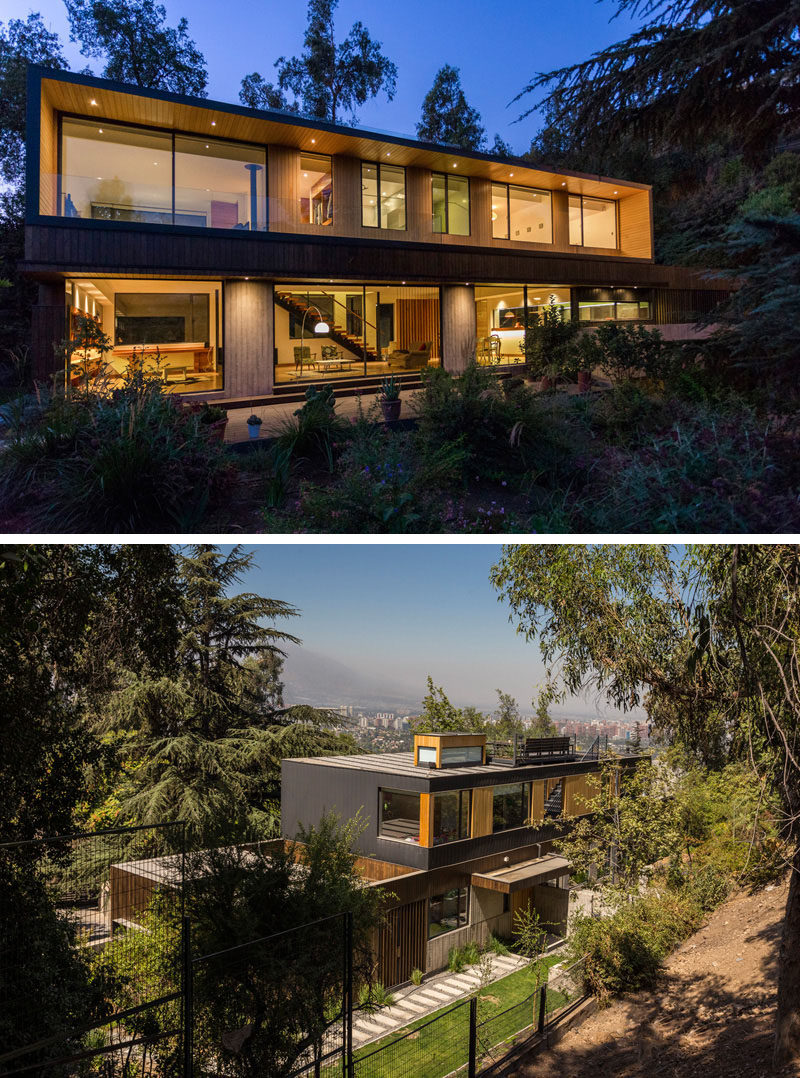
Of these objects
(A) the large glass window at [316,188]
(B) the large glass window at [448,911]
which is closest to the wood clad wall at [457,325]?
(A) the large glass window at [316,188]

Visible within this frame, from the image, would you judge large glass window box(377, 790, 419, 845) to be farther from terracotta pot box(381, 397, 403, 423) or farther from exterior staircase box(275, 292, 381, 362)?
exterior staircase box(275, 292, 381, 362)

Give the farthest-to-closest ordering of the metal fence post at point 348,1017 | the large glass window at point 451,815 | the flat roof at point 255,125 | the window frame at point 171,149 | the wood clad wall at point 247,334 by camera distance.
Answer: the large glass window at point 451,815, the wood clad wall at point 247,334, the flat roof at point 255,125, the window frame at point 171,149, the metal fence post at point 348,1017

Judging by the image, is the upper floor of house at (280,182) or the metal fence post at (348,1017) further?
the upper floor of house at (280,182)

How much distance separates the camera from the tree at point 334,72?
23.7 m

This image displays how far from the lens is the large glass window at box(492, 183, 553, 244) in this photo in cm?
2125

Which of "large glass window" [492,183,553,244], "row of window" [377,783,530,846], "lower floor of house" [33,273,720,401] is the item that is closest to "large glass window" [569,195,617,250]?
"large glass window" [492,183,553,244]

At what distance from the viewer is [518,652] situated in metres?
14.6

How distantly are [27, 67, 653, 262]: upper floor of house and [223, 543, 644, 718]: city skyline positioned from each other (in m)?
6.46

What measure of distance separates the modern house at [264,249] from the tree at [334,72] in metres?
6.60

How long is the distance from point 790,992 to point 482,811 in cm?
1055

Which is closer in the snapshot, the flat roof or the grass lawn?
the grass lawn

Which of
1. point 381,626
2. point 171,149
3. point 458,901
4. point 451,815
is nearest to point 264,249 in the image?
point 171,149

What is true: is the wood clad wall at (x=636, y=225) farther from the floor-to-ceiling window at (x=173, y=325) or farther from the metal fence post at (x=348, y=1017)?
the metal fence post at (x=348, y=1017)

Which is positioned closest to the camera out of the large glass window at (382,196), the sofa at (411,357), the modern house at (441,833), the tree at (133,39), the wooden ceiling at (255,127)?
the wooden ceiling at (255,127)
